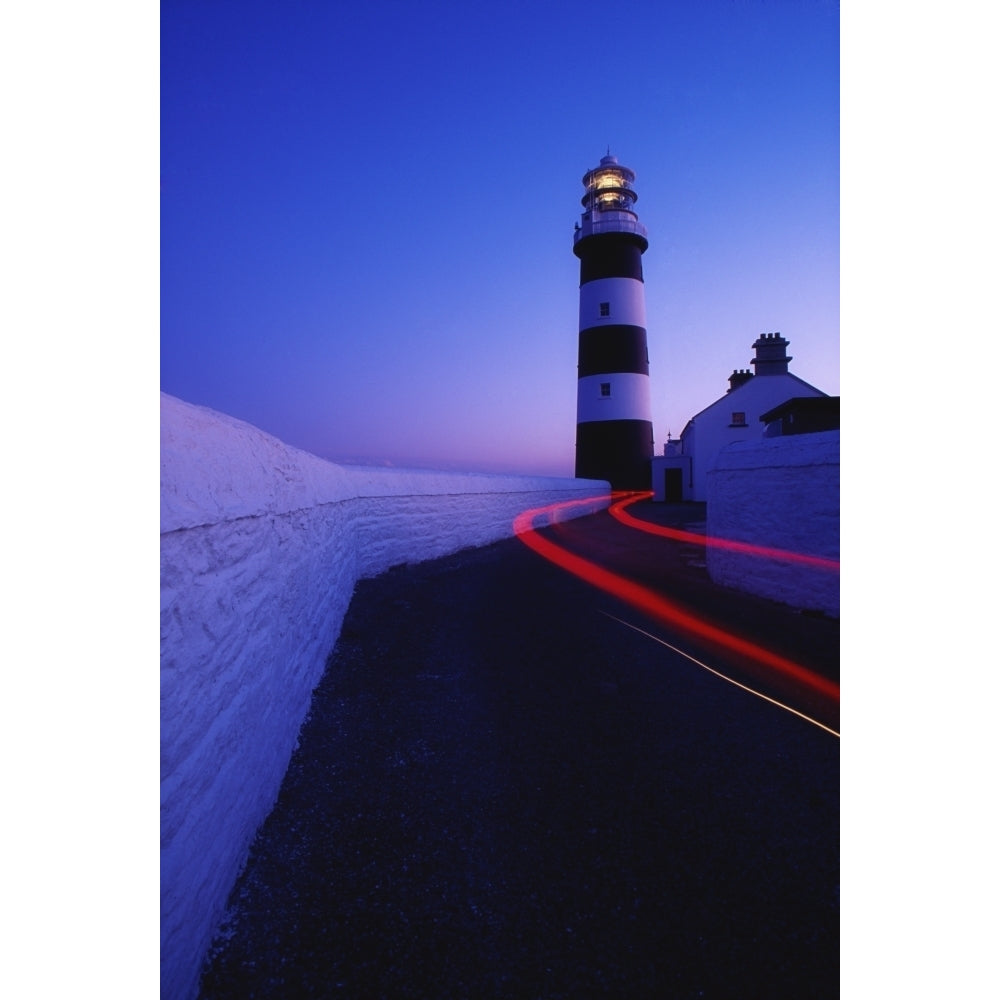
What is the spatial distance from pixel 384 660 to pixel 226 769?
8.86 ft

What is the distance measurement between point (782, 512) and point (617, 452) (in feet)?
65.5

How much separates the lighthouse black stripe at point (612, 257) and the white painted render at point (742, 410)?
7.49 meters

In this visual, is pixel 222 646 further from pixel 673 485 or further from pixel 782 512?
pixel 673 485

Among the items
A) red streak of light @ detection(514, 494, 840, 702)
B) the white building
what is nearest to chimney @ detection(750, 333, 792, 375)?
the white building

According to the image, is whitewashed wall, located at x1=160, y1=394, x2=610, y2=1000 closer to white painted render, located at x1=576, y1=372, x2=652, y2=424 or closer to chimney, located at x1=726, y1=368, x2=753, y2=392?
white painted render, located at x1=576, y1=372, x2=652, y2=424

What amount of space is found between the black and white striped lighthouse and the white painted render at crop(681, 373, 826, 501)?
245 centimetres

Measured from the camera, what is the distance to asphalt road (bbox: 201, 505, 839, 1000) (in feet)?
6.17

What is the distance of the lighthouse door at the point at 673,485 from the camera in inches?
1150

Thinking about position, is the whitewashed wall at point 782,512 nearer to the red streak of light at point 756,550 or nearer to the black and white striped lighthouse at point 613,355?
the red streak of light at point 756,550

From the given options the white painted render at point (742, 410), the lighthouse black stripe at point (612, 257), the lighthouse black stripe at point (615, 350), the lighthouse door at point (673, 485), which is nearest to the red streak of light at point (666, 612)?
the lighthouse black stripe at point (615, 350)

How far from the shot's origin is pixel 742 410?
25.9 meters

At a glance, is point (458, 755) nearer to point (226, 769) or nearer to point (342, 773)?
point (342, 773)
